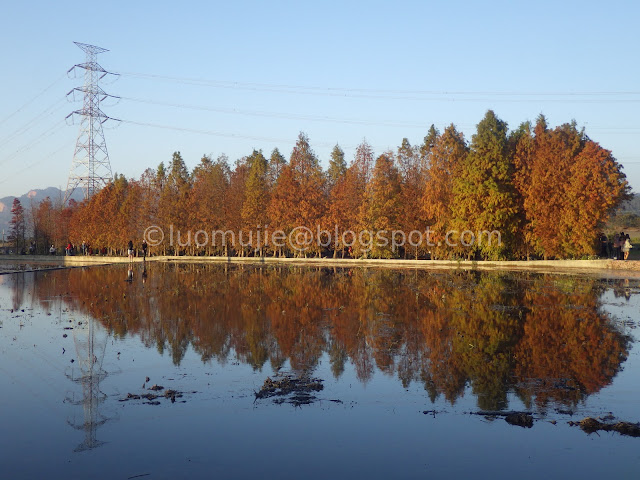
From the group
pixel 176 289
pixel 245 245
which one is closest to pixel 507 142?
pixel 245 245

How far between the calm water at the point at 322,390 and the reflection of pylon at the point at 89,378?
4 cm

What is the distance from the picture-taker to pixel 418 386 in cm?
966

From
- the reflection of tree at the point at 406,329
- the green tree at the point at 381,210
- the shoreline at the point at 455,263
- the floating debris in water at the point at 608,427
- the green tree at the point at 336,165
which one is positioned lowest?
the floating debris in water at the point at 608,427

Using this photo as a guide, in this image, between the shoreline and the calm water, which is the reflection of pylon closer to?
the calm water

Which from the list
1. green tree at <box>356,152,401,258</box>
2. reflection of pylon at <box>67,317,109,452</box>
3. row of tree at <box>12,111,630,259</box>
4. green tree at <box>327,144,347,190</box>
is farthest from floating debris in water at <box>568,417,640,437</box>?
green tree at <box>327,144,347,190</box>

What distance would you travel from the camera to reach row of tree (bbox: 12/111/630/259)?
39.4m

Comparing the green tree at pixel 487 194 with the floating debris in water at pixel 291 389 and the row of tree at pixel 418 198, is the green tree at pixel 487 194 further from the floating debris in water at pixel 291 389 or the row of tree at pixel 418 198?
the floating debris in water at pixel 291 389

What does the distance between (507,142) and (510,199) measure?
6.06 meters

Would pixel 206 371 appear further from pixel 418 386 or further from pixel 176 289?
pixel 176 289

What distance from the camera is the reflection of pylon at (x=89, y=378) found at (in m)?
7.67

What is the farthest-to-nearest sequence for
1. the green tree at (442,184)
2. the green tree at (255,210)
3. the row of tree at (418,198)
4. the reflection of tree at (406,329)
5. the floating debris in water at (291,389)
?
the green tree at (255,210) → the green tree at (442,184) → the row of tree at (418,198) → the reflection of tree at (406,329) → the floating debris in water at (291,389)

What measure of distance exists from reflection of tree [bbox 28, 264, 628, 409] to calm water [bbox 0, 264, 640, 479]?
2.5 inches

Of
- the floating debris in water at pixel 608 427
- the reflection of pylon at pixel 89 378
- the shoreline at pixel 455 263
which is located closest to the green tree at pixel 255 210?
the shoreline at pixel 455 263

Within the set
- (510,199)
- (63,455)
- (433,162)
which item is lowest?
(63,455)
